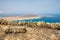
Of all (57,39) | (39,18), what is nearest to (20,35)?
(57,39)

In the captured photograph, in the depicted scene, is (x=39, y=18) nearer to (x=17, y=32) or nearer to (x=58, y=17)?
(x=58, y=17)

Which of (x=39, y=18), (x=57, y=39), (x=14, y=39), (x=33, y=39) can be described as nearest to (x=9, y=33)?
(x=14, y=39)

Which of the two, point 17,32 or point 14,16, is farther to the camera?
point 14,16

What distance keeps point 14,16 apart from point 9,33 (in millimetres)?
2958

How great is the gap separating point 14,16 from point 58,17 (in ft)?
5.87

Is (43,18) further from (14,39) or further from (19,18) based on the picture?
(14,39)

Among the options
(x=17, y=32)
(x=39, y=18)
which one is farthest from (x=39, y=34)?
(x=39, y=18)

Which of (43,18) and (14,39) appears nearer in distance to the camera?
(14,39)

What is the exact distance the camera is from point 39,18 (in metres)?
6.24

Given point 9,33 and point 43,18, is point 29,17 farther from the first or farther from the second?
point 9,33

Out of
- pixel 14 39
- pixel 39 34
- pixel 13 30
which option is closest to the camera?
pixel 14 39

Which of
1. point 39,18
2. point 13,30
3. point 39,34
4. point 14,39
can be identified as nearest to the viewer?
point 14,39

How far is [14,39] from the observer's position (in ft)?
10.4

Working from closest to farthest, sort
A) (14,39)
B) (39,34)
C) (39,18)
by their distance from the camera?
(14,39)
(39,34)
(39,18)
